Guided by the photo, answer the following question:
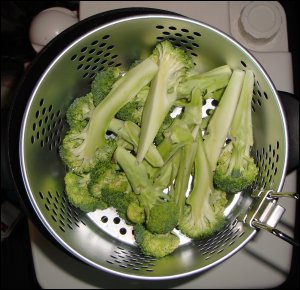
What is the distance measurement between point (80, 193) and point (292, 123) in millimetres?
480

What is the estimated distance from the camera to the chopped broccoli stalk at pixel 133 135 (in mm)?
899

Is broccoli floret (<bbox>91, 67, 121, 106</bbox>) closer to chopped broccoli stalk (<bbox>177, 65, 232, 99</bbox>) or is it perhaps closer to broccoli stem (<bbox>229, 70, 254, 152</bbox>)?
chopped broccoli stalk (<bbox>177, 65, 232, 99</bbox>)

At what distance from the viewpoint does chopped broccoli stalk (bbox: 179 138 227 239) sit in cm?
90

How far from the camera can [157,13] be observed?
31.9 inches

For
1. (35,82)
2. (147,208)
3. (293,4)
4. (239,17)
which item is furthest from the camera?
(293,4)

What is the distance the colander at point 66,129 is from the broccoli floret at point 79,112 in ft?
0.09

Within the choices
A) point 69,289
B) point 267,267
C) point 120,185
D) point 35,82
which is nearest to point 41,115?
point 35,82

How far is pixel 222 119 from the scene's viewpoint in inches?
35.0

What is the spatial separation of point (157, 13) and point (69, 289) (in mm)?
717

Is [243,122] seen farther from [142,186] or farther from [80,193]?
[80,193]

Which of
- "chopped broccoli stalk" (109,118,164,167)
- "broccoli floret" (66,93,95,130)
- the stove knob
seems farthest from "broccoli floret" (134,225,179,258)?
the stove knob

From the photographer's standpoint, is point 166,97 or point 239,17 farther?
point 239,17

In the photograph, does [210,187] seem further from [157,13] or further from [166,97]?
[157,13]

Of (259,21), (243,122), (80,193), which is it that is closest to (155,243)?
(80,193)
